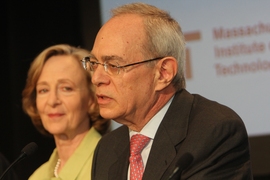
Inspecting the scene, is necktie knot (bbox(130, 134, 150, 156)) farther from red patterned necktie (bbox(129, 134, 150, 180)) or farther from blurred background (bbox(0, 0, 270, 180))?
blurred background (bbox(0, 0, 270, 180))

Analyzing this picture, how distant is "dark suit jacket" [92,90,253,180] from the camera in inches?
103

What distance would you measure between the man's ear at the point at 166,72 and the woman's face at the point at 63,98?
1.11 m

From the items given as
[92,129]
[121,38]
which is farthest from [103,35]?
[92,129]

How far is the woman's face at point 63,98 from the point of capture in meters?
3.88

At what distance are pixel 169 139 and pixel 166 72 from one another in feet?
1.14

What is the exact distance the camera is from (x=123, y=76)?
9.34ft

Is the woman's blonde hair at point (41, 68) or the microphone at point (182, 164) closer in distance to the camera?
the microphone at point (182, 164)

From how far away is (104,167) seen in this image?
3092 mm

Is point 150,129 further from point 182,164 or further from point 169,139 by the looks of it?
point 182,164

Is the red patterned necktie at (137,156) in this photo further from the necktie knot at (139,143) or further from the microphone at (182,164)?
the microphone at (182,164)

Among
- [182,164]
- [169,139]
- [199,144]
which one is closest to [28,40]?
[169,139]

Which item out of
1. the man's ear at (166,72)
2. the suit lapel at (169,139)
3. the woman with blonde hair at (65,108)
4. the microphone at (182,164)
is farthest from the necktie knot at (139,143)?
the woman with blonde hair at (65,108)

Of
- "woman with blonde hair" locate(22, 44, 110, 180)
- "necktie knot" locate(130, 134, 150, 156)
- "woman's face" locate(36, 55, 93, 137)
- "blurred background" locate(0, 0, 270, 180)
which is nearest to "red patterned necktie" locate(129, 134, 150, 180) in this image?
"necktie knot" locate(130, 134, 150, 156)

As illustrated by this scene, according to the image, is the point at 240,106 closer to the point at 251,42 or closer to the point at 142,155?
the point at 251,42
